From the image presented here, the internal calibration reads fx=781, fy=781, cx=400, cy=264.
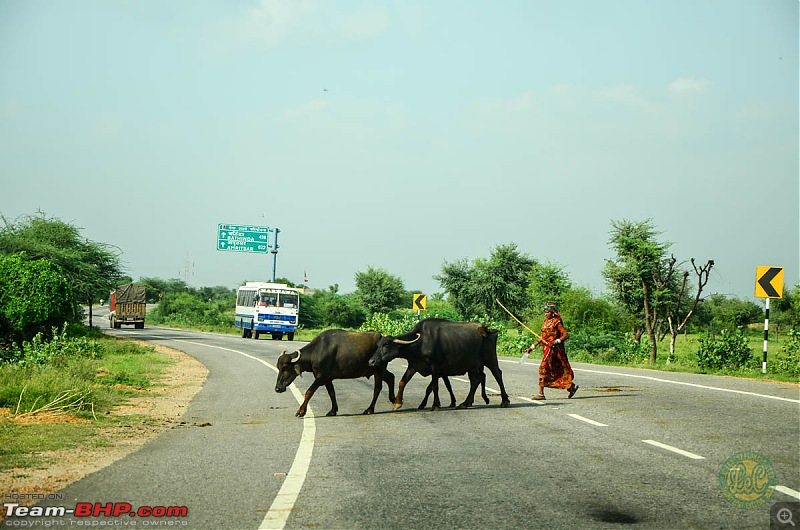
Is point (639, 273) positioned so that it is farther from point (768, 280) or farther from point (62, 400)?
point (62, 400)

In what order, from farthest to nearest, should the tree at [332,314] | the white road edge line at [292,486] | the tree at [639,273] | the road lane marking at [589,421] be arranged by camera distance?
1. the tree at [332,314]
2. the tree at [639,273]
3. the road lane marking at [589,421]
4. the white road edge line at [292,486]

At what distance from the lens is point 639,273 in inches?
1569

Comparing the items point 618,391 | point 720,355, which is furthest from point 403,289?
point 618,391

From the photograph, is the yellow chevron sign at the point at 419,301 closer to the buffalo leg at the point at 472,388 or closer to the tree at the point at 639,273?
the tree at the point at 639,273

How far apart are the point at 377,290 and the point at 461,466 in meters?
83.1

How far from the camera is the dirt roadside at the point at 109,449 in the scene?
7.00 metres

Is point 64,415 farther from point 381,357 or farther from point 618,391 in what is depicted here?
point 618,391

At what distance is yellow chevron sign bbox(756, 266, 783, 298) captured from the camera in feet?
71.8

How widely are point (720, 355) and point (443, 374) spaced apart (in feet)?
48.1

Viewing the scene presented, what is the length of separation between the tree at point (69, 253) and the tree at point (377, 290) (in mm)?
45742

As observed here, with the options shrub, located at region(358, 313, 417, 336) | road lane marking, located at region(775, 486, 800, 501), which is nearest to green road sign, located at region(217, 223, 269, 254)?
shrub, located at region(358, 313, 417, 336)

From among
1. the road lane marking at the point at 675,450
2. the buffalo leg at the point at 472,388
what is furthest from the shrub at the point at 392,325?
the road lane marking at the point at 675,450

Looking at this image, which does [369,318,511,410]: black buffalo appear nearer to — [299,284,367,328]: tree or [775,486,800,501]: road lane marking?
[775,486,800,501]: road lane marking

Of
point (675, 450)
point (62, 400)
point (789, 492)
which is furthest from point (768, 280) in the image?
point (62, 400)
